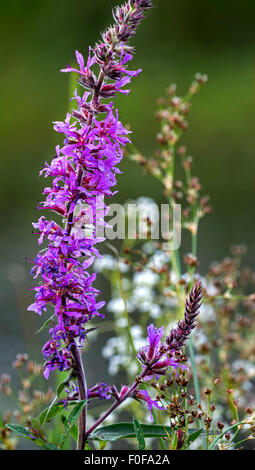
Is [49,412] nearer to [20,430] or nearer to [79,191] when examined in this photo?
[20,430]

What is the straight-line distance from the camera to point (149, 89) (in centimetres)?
295

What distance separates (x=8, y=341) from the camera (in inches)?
56.2

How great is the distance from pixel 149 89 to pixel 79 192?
2584 millimetres

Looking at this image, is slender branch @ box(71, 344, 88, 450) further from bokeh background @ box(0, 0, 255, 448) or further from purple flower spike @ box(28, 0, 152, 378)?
bokeh background @ box(0, 0, 255, 448)

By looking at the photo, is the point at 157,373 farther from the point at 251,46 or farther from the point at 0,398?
the point at 251,46

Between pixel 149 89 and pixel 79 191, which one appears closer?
pixel 79 191

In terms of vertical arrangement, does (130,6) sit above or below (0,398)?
above

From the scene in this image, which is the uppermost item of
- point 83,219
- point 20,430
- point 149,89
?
point 149,89

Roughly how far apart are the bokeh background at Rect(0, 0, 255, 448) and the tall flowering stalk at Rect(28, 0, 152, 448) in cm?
155

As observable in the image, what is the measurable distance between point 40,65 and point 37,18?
1.02 ft

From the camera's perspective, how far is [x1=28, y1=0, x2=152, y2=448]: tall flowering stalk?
46cm

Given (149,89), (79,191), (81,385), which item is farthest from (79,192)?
(149,89)

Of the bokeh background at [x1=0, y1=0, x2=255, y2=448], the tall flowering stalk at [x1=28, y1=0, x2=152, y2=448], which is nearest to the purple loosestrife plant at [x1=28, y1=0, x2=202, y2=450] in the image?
the tall flowering stalk at [x1=28, y1=0, x2=152, y2=448]
